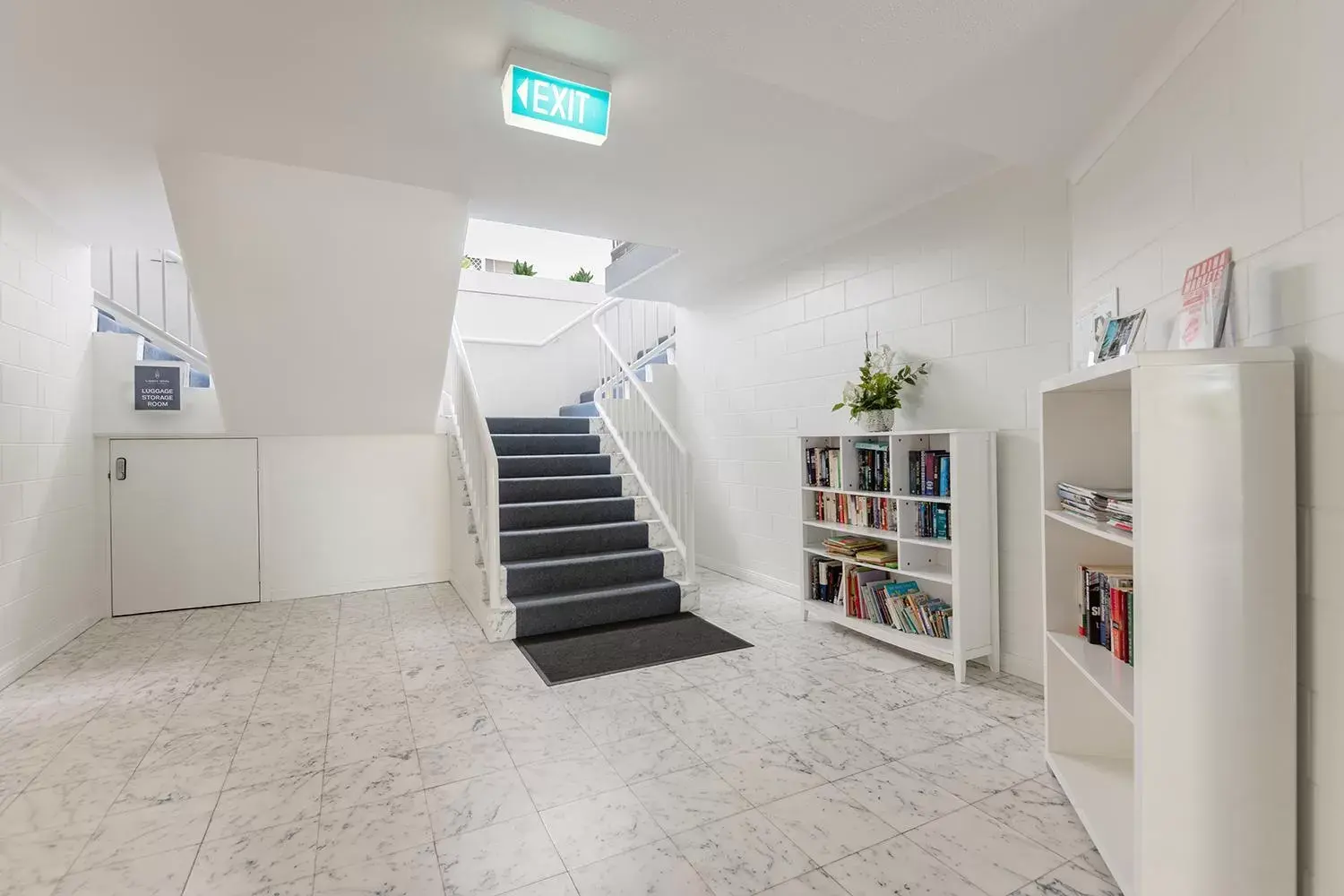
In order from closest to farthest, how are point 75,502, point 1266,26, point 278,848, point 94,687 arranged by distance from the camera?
point 1266,26 < point 278,848 < point 94,687 < point 75,502

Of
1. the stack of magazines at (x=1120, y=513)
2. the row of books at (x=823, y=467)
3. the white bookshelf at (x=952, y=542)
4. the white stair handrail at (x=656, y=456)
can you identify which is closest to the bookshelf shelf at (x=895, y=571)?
the white bookshelf at (x=952, y=542)

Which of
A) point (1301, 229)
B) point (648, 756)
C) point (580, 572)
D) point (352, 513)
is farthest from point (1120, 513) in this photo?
point (352, 513)

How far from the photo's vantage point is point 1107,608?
2.02 meters

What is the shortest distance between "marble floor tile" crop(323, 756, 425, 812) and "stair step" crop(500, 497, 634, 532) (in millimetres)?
2245

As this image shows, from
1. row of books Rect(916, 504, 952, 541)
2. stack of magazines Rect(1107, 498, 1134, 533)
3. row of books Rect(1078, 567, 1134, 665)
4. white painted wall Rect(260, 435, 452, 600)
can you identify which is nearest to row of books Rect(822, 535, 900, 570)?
row of books Rect(916, 504, 952, 541)

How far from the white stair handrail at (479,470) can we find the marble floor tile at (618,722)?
1303mm

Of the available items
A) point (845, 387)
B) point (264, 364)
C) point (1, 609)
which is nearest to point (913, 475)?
point (845, 387)

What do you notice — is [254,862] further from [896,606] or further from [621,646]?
[896,606]

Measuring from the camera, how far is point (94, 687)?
3.13m

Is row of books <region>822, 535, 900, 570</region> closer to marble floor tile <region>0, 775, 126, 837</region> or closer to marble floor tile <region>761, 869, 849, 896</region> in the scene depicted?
marble floor tile <region>761, 869, 849, 896</region>

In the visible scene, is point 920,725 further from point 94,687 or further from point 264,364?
point 264,364

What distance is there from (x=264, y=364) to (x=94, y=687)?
2065 millimetres

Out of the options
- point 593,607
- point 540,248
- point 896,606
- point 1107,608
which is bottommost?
point 593,607

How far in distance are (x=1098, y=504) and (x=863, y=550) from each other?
196 centimetres
